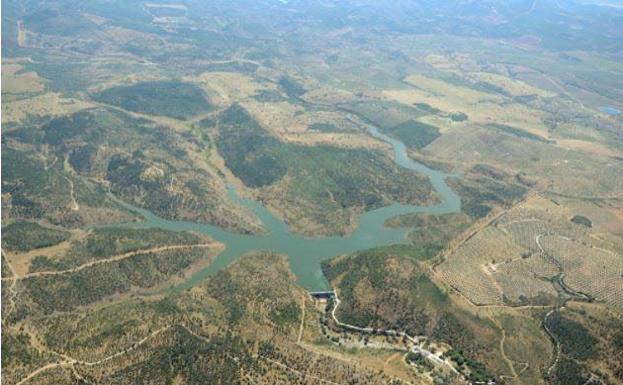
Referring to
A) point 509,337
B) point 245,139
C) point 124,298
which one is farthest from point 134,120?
point 509,337

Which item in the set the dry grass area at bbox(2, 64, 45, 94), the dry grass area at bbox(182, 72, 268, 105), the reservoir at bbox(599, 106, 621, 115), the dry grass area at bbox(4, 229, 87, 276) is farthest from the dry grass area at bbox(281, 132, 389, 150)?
the reservoir at bbox(599, 106, 621, 115)

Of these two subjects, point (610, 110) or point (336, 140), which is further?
point (610, 110)

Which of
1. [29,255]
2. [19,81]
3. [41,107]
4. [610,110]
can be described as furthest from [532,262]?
[19,81]

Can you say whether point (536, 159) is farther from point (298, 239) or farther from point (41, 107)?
point (41, 107)

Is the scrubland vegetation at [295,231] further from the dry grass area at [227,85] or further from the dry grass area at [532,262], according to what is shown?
the dry grass area at [227,85]

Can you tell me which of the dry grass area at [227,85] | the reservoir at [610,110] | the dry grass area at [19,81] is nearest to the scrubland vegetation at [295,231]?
the dry grass area at [19,81]

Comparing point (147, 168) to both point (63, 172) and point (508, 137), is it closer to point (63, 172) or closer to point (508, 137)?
point (63, 172)
